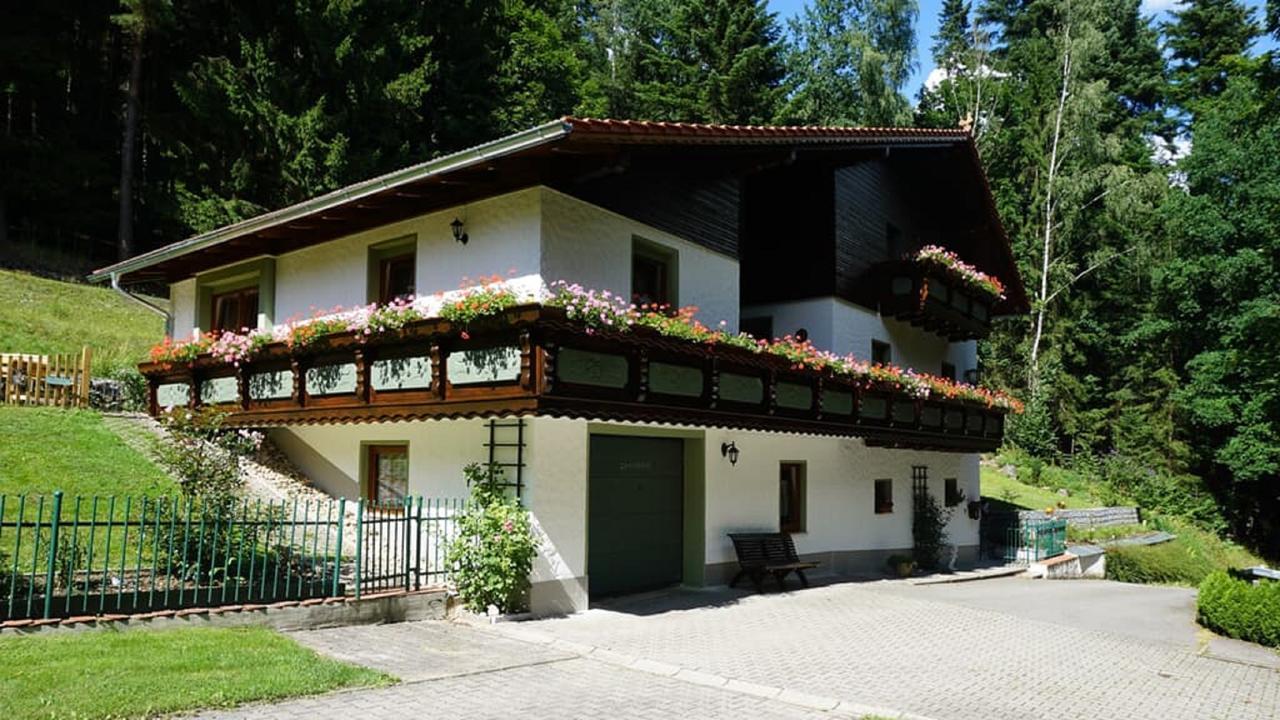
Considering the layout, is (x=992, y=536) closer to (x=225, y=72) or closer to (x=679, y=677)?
(x=679, y=677)

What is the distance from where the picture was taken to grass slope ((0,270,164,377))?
80.5 ft

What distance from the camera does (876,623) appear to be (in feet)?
40.8

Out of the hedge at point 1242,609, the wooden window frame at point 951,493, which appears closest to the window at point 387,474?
the hedge at point 1242,609

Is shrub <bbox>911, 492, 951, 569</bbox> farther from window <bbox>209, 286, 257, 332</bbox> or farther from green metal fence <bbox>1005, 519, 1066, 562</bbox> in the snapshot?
window <bbox>209, 286, 257, 332</bbox>

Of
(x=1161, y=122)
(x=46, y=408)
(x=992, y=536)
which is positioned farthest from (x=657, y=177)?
(x=1161, y=122)

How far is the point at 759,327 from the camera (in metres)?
18.9

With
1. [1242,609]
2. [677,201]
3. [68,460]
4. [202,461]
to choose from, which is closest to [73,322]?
[68,460]

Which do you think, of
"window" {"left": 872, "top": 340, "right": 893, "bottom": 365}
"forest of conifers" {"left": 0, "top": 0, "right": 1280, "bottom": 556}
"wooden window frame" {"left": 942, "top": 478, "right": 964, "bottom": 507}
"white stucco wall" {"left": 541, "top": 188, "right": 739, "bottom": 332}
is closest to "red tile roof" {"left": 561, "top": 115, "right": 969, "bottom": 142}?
"white stucco wall" {"left": 541, "top": 188, "right": 739, "bottom": 332}

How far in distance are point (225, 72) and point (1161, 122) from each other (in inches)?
1876

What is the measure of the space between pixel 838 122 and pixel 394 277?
3415cm

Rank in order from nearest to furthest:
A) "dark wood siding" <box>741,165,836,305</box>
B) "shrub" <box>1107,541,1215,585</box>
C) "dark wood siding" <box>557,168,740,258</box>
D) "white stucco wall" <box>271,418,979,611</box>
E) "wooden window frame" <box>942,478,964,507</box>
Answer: "white stucco wall" <box>271,418,979,611</box>
"dark wood siding" <box>557,168,740,258</box>
"dark wood siding" <box>741,165,836,305</box>
"wooden window frame" <box>942,478,964,507</box>
"shrub" <box>1107,541,1215,585</box>

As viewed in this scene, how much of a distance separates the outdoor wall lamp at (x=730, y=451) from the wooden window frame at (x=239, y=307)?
29.9ft

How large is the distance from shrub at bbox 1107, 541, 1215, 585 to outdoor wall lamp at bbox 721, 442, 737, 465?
17.1 m

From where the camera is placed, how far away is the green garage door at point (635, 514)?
13188mm
